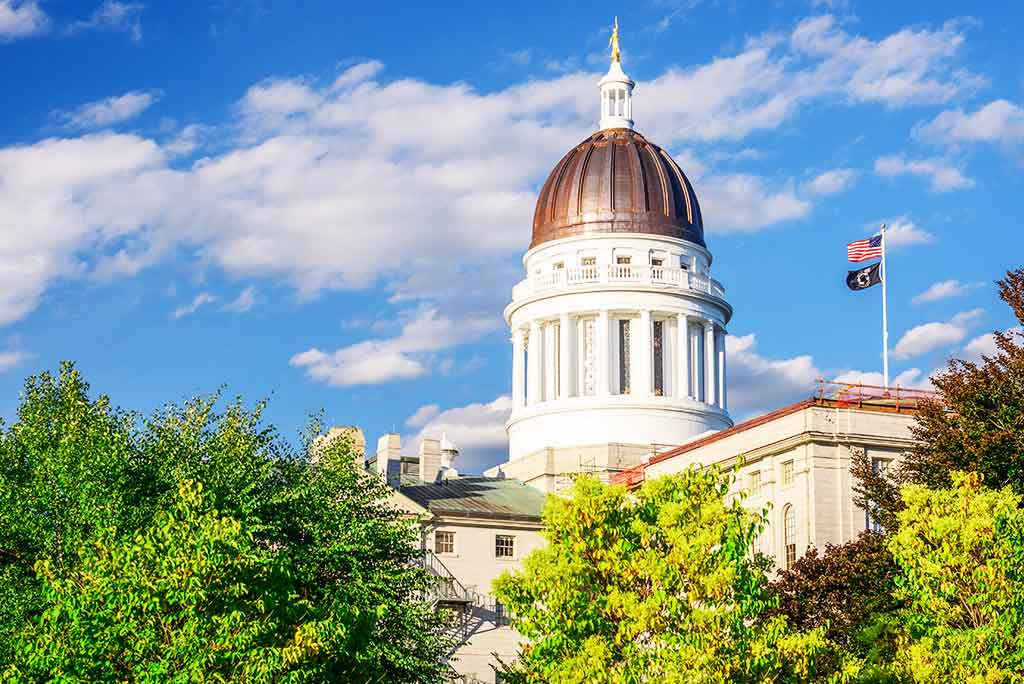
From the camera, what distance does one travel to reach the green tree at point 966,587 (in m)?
42.8

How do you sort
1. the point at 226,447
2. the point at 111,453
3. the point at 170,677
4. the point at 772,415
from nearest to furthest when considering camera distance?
1. the point at 170,677
2. the point at 111,453
3. the point at 226,447
4. the point at 772,415

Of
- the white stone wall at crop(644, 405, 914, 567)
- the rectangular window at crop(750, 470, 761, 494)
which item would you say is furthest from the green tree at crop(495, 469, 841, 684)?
the rectangular window at crop(750, 470, 761, 494)

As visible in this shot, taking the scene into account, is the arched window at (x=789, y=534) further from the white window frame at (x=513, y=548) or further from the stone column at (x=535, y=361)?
the stone column at (x=535, y=361)

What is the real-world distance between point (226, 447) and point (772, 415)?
27099 mm

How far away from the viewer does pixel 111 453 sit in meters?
49.0

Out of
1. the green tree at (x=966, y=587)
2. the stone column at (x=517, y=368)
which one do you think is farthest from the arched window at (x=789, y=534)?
the stone column at (x=517, y=368)

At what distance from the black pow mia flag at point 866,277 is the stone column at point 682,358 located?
22429 mm

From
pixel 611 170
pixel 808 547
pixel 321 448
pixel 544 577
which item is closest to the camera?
pixel 544 577

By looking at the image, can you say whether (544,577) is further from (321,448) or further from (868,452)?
(868,452)

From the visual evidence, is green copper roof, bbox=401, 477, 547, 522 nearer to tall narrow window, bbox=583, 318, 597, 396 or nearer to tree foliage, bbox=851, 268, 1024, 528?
tall narrow window, bbox=583, 318, 597, 396

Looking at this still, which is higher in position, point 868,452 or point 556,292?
point 556,292

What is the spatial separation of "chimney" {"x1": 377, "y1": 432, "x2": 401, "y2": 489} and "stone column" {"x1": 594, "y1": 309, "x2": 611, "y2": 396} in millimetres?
14264

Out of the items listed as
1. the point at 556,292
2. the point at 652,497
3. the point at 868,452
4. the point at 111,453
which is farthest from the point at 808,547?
the point at 556,292

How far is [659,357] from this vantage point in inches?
3925
